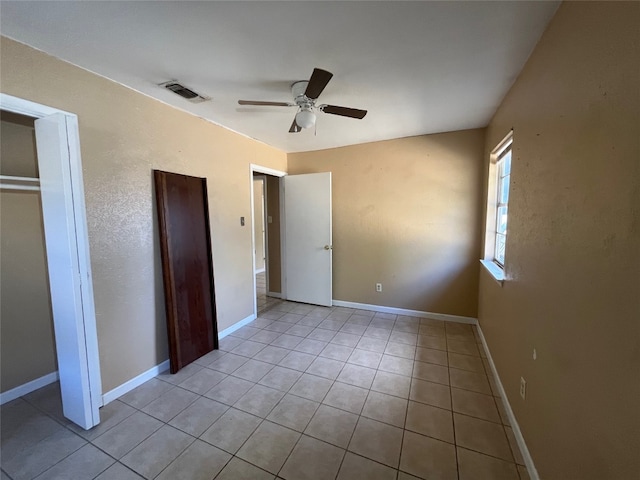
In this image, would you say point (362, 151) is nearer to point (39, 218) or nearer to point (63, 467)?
point (39, 218)

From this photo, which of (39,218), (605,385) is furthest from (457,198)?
(39,218)

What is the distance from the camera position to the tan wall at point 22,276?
6.63 ft

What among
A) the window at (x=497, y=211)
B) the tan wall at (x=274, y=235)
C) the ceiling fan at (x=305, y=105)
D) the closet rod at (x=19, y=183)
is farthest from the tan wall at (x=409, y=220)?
the closet rod at (x=19, y=183)

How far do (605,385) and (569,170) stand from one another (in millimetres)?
834

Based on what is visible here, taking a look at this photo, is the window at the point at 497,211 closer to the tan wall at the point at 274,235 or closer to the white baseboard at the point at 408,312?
the white baseboard at the point at 408,312

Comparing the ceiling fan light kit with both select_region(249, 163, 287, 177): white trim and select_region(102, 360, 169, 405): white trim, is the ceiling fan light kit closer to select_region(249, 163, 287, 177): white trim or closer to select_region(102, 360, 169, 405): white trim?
select_region(249, 163, 287, 177): white trim

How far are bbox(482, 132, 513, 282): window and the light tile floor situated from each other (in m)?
0.99

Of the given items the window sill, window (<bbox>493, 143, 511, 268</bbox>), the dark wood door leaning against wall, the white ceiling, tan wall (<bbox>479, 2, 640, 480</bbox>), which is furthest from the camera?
window (<bbox>493, 143, 511, 268</bbox>)

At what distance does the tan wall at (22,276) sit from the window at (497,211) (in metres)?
3.97

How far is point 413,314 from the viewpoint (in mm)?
3592

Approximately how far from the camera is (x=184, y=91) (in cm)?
208

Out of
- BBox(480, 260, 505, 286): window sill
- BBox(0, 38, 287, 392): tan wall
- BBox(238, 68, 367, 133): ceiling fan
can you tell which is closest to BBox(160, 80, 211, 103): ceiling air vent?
BBox(0, 38, 287, 392): tan wall

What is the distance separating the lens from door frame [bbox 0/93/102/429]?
5.24 ft

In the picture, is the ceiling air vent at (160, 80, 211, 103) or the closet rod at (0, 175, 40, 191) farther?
the ceiling air vent at (160, 80, 211, 103)
